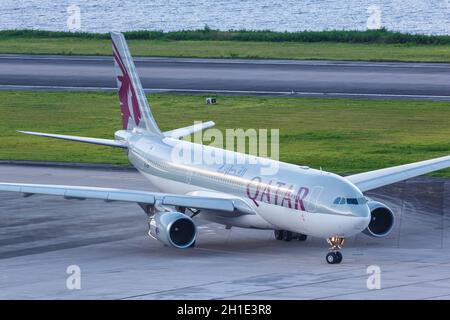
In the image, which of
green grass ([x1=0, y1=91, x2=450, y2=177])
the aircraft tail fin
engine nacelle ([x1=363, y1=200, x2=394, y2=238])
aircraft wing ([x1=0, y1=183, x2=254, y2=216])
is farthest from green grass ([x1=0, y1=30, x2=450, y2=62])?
aircraft wing ([x1=0, y1=183, x2=254, y2=216])

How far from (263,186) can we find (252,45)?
94151 millimetres

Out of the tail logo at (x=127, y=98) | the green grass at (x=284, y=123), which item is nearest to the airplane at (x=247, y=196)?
the tail logo at (x=127, y=98)

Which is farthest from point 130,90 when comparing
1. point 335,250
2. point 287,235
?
point 335,250

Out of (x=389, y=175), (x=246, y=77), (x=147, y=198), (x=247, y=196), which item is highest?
(x=246, y=77)

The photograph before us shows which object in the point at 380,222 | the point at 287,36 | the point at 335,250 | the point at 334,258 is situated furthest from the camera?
the point at 287,36

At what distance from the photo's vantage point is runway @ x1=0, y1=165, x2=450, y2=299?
44.7 metres

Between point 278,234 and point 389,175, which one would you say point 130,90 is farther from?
point 389,175

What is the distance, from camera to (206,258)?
2045 inches

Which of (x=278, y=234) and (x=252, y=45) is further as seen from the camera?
(x=252, y=45)

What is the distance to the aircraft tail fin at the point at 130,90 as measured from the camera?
211 ft

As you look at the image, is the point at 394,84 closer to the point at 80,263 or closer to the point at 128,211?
the point at 128,211

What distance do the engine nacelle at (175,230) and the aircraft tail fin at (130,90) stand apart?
12546mm

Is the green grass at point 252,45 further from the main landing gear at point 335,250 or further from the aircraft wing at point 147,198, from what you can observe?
the main landing gear at point 335,250

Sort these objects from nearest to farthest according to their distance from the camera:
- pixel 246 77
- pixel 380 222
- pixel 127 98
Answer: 1. pixel 380 222
2. pixel 127 98
3. pixel 246 77
